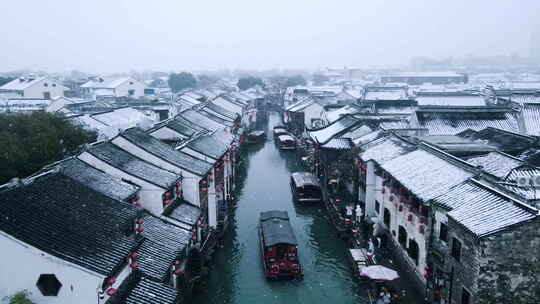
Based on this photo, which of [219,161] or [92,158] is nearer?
[92,158]

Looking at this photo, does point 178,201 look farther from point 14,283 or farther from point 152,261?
point 14,283

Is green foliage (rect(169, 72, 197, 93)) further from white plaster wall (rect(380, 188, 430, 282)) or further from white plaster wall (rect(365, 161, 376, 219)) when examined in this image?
white plaster wall (rect(380, 188, 430, 282))

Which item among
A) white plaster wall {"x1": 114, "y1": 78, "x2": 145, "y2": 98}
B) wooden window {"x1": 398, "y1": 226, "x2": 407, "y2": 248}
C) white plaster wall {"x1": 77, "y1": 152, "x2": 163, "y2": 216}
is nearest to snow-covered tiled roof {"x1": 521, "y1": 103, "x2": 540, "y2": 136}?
wooden window {"x1": 398, "y1": 226, "x2": 407, "y2": 248}

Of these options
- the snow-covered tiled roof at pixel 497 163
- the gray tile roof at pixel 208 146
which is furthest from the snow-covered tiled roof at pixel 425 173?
the gray tile roof at pixel 208 146

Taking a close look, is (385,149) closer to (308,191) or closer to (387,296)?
(308,191)

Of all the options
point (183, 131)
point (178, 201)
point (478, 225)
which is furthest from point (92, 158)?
point (478, 225)

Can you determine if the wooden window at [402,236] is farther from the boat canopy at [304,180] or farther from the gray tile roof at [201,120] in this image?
the gray tile roof at [201,120]

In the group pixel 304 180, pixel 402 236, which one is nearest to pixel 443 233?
pixel 402 236
